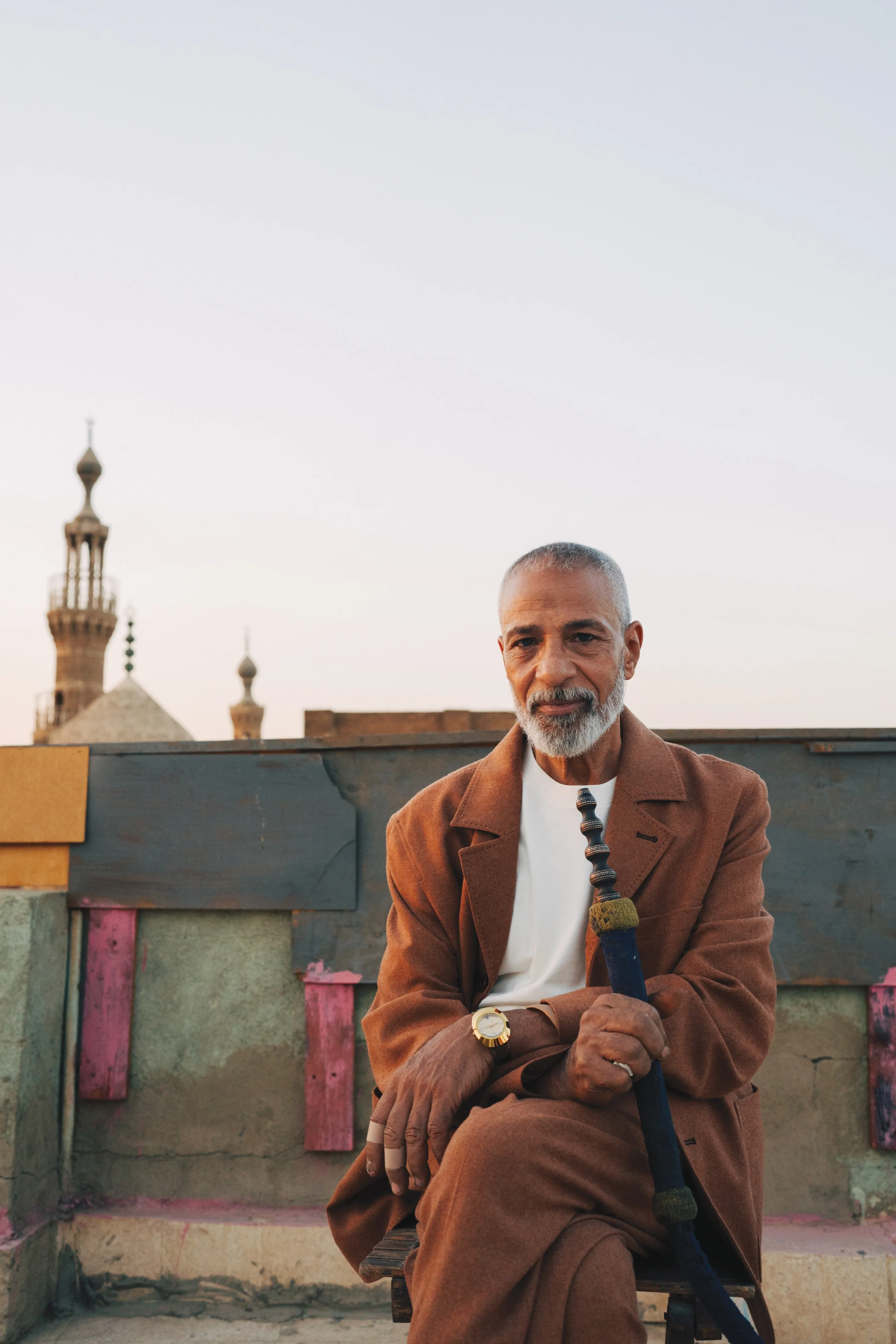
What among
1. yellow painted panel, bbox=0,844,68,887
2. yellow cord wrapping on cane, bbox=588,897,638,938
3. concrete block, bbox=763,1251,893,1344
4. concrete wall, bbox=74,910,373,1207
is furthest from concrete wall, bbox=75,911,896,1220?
yellow cord wrapping on cane, bbox=588,897,638,938

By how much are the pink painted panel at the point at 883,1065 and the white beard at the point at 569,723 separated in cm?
239

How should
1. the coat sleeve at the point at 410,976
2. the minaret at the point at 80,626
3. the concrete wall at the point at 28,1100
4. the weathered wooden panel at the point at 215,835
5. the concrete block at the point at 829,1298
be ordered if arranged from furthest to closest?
the minaret at the point at 80,626 < the weathered wooden panel at the point at 215,835 < the concrete wall at the point at 28,1100 < the concrete block at the point at 829,1298 < the coat sleeve at the point at 410,976

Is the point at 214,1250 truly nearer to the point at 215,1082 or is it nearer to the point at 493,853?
the point at 215,1082

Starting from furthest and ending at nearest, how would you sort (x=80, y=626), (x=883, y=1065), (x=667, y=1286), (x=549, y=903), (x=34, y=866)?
(x=80, y=626)
(x=34, y=866)
(x=883, y=1065)
(x=549, y=903)
(x=667, y=1286)

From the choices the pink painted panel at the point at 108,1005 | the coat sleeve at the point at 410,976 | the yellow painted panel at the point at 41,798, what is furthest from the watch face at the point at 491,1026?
the yellow painted panel at the point at 41,798

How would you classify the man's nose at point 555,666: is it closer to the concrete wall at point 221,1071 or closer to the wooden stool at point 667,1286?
the wooden stool at point 667,1286

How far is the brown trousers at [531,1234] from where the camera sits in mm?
1791

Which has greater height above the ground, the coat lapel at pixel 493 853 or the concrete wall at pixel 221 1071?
the coat lapel at pixel 493 853

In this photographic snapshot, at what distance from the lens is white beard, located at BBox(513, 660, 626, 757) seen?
246cm

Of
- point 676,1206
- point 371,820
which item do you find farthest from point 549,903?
point 371,820

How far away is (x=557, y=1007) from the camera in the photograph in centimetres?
220

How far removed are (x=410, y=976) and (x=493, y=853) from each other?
0.32m

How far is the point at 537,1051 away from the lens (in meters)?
2.17

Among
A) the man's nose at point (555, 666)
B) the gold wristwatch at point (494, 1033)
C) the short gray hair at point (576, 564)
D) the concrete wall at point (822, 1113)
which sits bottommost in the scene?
the concrete wall at point (822, 1113)
